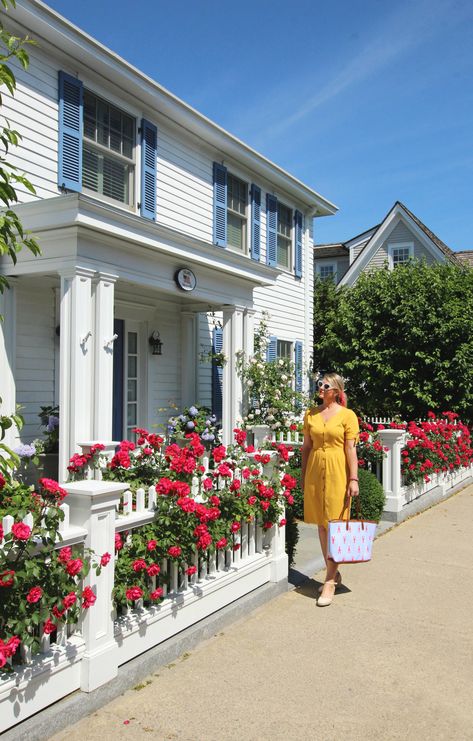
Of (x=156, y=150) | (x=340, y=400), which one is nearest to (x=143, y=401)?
(x=156, y=150)

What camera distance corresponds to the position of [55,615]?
301 cm

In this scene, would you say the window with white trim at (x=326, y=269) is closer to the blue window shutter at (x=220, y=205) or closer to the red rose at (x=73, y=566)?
the blue window shutter at (x=220, y=205)

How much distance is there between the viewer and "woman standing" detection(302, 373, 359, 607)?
16.7 feet

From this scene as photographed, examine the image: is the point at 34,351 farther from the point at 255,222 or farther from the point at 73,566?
the point at 255,222

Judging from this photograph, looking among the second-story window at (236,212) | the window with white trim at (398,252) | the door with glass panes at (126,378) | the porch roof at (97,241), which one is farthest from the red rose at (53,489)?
the window with white trim at (398,252)

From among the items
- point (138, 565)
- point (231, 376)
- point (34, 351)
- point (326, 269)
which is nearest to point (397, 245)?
point (326, 269)

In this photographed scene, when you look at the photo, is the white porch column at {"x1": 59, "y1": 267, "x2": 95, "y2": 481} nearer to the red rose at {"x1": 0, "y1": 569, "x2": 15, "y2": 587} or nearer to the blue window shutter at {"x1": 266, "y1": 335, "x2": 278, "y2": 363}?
the red rose at {"x1": 0, "y1": 569, "x2": 15, "y2": 587}

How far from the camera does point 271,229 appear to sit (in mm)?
13367

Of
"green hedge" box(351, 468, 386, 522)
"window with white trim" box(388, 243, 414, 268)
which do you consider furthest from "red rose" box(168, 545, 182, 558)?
"window with white trim" box(388, 243, 414, 268)

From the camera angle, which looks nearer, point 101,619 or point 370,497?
point 101,619

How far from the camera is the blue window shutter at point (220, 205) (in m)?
11.7

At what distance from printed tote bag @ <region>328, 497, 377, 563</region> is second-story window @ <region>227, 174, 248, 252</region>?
8193 millimetres

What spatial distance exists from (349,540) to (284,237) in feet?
32.7

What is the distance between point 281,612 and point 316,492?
3.18 ft
